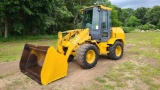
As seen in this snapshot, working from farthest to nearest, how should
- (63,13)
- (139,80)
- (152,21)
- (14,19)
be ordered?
(152,21) → (63,13) → (14,19) → (139,80)

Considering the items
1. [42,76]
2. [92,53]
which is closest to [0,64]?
[42,76]

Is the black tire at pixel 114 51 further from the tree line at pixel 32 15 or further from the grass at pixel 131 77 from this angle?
the tree line at pixel 32 15

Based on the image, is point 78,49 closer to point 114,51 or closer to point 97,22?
point 97,22

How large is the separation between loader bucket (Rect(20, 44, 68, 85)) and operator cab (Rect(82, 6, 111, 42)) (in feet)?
6.85

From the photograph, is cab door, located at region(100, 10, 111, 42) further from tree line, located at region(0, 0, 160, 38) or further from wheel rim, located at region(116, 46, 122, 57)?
tree line, located at region(0, 0, 160, 38)

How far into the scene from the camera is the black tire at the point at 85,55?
5.83m

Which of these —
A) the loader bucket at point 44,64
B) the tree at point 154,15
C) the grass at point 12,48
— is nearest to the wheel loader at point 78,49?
the loader bucket at point 44,64

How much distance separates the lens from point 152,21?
194 feet

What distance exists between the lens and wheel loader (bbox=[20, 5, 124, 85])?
5023 mm

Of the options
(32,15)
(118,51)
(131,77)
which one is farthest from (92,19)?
(32,15)

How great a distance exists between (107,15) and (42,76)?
149 inches

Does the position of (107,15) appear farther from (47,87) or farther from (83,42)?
(47,87)

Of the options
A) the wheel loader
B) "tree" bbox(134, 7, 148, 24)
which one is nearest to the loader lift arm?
the wheel loader

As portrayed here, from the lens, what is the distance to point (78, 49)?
596cm
